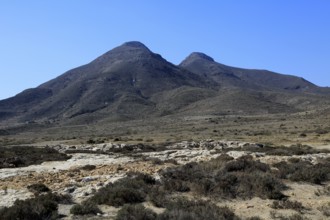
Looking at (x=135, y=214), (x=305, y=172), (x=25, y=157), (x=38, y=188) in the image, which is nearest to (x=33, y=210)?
(x=135, y=214)

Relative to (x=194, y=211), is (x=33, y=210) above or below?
above

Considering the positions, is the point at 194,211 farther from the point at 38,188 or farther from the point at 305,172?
the point at 305,172

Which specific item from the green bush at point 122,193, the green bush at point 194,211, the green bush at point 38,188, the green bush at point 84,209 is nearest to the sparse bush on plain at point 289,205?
the green bush at point 194,211

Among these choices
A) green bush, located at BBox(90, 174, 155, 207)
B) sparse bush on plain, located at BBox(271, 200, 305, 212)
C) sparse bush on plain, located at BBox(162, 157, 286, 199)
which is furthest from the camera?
sparse bush on plain, located at BBox(162, 157, 286, 199)

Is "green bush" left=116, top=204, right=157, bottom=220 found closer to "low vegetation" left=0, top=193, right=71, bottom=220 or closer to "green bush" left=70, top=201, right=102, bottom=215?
"green bush" left=70, top=201, right=102, bottom=215

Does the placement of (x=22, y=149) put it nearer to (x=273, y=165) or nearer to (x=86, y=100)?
(x=273, y=165)

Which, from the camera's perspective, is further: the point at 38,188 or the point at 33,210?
the point at 38,188

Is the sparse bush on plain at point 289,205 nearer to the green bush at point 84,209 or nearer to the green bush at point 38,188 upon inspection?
the green bush at point 84,209

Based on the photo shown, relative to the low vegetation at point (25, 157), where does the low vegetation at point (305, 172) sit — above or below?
below

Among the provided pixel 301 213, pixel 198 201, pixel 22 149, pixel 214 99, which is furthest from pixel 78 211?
pixel 214 99

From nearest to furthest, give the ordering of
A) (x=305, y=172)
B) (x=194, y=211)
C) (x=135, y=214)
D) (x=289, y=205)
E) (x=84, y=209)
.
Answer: (x=135, y=214) → (x=194, y=211) → (x=84, y=209) → (x=289, y=205) → (x=305, y=172)

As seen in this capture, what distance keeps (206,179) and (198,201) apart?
3205 mm

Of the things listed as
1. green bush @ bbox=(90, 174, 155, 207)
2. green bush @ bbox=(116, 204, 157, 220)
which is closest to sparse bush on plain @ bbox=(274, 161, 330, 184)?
green bush @ bbox=(90, 174, 155, 207)

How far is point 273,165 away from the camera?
2305 cm
